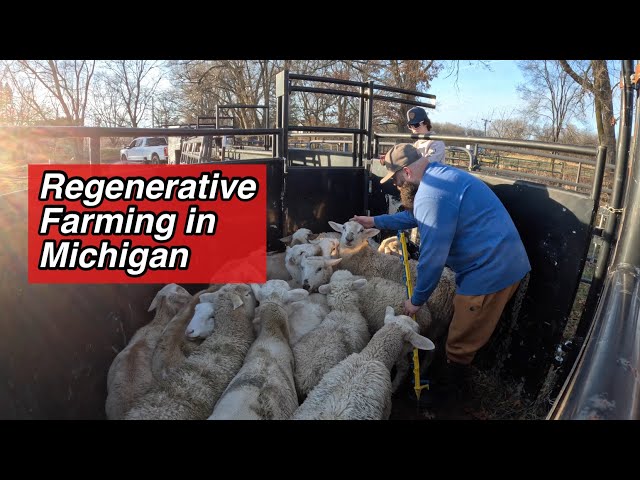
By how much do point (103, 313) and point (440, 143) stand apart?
13.4 ft

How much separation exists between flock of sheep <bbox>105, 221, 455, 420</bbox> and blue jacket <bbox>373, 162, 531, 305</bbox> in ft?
2.03

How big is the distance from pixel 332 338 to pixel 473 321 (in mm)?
1168

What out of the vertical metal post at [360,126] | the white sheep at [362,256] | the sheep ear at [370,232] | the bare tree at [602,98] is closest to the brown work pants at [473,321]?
the white sheep at [362,256]

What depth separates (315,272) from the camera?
4.95m

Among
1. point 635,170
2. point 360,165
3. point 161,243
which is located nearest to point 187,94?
point 360,165

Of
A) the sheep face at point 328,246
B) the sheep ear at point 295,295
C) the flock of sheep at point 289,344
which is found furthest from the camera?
the sheep face at point 328,246

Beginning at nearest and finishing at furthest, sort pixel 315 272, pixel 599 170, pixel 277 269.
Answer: pixel 599 170, pixel 315 272, pixel 277 269

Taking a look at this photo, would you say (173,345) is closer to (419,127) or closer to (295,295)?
(295,295)

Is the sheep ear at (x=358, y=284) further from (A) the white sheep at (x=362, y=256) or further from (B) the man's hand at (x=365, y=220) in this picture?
(B) the man's hand at (x=365, y=220)

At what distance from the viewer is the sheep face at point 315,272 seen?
4898mm

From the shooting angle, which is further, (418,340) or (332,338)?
(332,338)

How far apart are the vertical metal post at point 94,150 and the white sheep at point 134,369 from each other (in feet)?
4.77

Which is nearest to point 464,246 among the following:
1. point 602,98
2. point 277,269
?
point 277,269

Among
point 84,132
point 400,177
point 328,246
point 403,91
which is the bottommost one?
point 328,246
